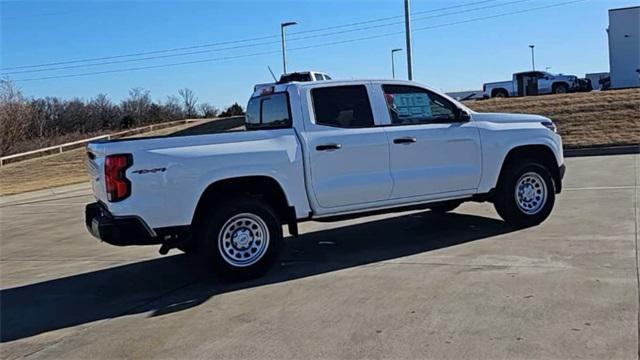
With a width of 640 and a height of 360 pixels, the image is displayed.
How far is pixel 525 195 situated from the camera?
852cm

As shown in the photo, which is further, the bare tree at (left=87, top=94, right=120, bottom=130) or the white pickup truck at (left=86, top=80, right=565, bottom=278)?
the bare tree at (left=87, top=94, right=120, bottom=130)

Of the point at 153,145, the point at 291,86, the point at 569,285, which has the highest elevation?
the point at 291,86

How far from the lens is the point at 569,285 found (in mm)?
5832

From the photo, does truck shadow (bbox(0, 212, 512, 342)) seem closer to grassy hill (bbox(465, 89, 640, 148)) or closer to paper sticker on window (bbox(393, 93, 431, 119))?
Result: paper sticker on window (bbox(393, 93, 431, 119))

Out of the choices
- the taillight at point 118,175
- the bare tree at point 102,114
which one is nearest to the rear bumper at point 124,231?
the taillight at point 118,175

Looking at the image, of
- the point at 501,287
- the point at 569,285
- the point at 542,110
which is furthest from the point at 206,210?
the point at 542,110

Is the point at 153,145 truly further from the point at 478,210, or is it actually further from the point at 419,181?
the point at 478,210

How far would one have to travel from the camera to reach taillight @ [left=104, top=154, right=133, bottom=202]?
6.21 metres

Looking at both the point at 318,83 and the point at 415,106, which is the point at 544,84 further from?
the point at 318,83

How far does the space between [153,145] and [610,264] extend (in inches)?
178

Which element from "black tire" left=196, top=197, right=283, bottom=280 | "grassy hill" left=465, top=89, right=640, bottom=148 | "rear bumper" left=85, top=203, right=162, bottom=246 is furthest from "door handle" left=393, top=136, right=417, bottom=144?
"grassy hill" left=465, top=89, right=640, bottom=148

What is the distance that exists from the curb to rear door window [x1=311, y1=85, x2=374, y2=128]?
13154mm

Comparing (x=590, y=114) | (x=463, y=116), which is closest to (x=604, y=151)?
(x=590, y=114)

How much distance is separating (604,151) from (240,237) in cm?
1513
